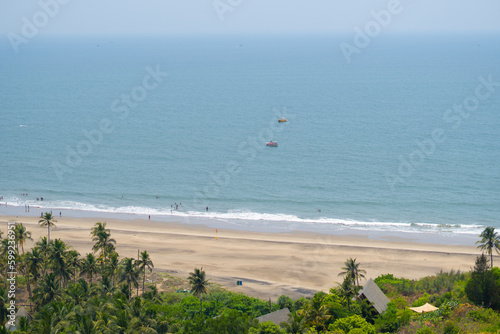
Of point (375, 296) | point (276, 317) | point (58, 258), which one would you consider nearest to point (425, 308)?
point (375, 296)

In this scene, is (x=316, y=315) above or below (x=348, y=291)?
below

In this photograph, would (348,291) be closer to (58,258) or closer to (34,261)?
(58,258)

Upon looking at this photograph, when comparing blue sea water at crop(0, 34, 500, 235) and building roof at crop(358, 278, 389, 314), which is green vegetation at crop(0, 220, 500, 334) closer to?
building roof at crop(358, 278, 389, 314)

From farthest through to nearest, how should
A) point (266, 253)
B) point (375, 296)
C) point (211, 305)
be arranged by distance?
1. point (266, 253)
2. point (211, 305)
3. point (375, 296)

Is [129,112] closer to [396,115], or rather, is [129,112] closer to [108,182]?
[108,182]

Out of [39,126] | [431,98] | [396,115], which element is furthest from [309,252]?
[431,98]

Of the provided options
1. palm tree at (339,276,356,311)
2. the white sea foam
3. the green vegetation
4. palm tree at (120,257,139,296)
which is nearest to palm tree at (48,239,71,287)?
the green vegetation
